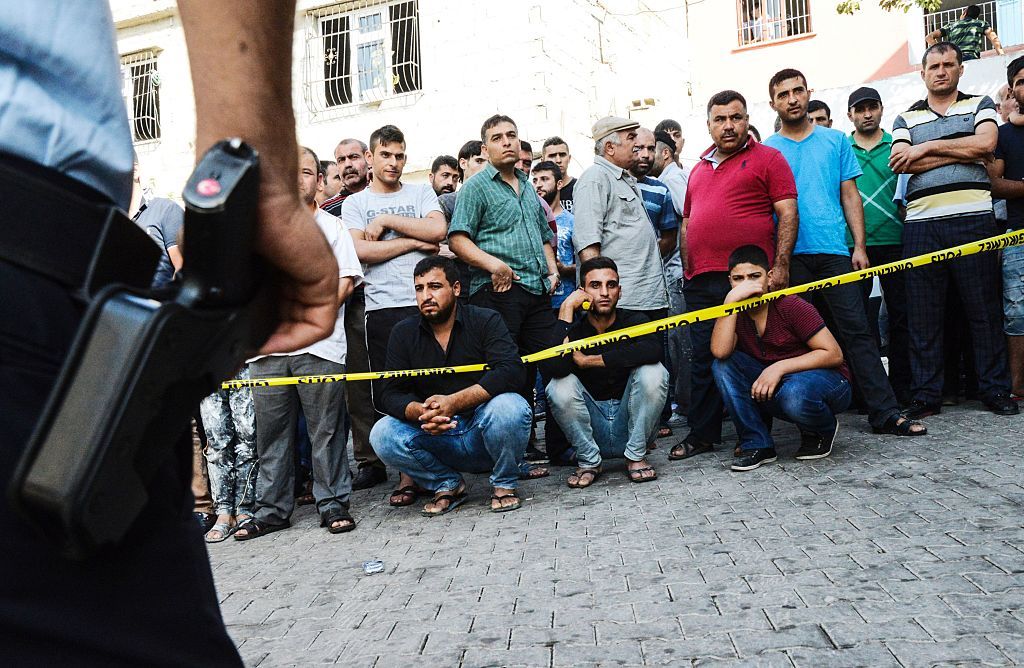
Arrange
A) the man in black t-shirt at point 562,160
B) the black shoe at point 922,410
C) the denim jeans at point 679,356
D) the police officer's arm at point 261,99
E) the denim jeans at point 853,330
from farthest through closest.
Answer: the man in black t-shirt at point 562,160 < the denim jeans at point 679,356 < the black shoe at point 922,410 < the denim jeans at point 853,330 < the police officer's arm at point 261,99

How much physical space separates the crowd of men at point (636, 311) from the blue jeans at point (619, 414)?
2 cm

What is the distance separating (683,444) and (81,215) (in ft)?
19.2

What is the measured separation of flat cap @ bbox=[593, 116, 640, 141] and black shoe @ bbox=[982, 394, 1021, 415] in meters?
3.22

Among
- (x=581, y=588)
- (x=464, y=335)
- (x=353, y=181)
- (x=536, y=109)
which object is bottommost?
(x=581, y=588)

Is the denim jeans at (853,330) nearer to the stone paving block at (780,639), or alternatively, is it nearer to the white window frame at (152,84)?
the stone paving block at (780,639)

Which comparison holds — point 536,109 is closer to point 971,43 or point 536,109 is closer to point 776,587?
point 971,43

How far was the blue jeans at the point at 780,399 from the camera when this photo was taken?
5543 mm

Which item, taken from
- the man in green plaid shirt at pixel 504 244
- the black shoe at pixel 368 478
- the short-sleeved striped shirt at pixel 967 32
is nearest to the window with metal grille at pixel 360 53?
the short-sleeved striped shirt at pixel 967 32

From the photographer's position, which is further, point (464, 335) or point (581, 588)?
point (464, 335)

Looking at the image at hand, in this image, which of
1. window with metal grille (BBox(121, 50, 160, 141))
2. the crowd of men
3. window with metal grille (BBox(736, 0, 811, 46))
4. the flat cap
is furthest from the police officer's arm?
window with metal grille (BBox(736, 0, 811, 46))

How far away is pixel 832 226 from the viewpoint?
6438 mm

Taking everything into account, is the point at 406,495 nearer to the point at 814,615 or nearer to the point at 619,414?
the point at 619,414

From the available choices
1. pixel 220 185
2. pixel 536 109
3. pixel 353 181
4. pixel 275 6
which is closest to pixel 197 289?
pixel 220 185

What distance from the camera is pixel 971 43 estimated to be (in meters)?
13.2
